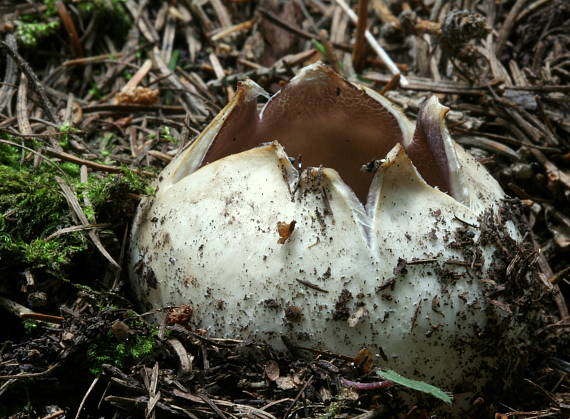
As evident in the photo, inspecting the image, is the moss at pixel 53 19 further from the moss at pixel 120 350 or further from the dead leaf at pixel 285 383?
the dead leaf at pixel 285 383

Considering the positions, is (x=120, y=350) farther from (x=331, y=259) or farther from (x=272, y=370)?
(x=331, y=259)

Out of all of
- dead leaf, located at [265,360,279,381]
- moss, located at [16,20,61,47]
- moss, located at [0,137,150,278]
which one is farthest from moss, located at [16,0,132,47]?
dead leaf, located at [265,360,279,381]

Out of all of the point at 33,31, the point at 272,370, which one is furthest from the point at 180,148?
the point at 33,31

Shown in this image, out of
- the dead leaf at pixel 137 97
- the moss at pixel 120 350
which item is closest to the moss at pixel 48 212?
the moss at pixel 120 350

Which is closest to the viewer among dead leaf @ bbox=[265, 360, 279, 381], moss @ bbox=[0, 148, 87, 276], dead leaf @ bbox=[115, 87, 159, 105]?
dead leaf @ bbox=[265, 360, 279, 381]

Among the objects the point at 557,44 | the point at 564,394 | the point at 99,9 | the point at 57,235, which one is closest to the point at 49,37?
the point at 99,9

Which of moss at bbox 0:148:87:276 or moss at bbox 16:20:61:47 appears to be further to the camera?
moss at bbox 16:20:61:47

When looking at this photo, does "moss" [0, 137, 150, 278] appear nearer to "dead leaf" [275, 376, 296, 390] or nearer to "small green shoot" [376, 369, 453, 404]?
"dead leaf" [275, 376, 296, 390]

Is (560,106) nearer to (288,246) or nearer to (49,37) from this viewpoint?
(288,246)
